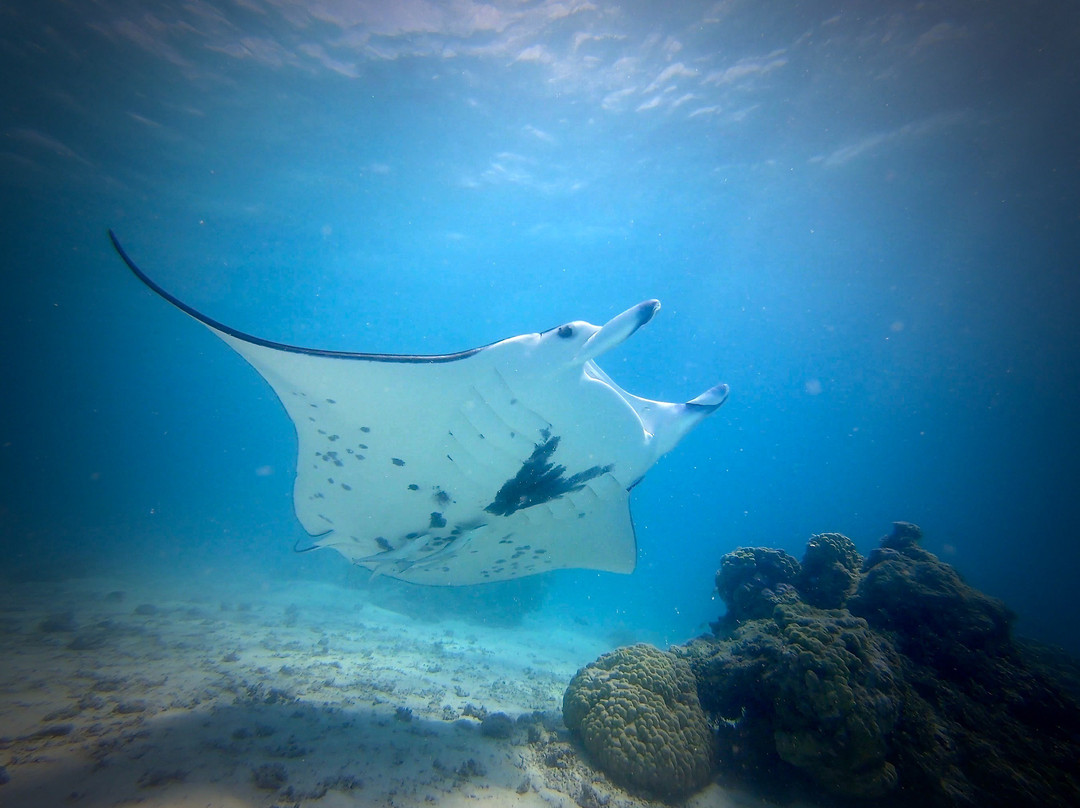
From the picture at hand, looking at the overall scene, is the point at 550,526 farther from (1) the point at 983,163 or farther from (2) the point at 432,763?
(1) the point at 983,163

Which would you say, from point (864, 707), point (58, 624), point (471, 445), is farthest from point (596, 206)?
point (58, 624)

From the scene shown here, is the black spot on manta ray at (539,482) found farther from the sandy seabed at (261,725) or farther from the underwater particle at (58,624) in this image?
the underwater particle at (58,624)

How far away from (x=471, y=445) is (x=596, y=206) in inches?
708

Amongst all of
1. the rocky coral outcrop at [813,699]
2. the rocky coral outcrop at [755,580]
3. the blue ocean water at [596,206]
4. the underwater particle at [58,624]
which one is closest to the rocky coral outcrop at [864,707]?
the rocky coral outcrop at [813,699]

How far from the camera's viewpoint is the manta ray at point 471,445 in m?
2.94

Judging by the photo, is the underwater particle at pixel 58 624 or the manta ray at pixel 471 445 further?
the underwater particle at pixel 58 624

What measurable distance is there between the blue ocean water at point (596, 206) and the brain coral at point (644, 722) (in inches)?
413

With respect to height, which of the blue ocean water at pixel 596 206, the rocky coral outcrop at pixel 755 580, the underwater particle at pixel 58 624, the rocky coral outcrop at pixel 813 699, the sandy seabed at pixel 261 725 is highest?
the blue ocean water at pixel 596 206

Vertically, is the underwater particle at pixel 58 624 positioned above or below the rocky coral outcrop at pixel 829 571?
below

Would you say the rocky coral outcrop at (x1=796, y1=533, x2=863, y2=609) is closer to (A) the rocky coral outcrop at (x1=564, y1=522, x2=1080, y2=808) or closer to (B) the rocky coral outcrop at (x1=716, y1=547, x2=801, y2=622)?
(B) the rocky coral outcrop at (x1=716, y1=547, x2=801, y2=622)

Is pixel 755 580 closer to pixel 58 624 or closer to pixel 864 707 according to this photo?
pixel 864 707

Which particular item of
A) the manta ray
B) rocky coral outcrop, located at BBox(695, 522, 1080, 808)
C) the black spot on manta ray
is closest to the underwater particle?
the manta ray

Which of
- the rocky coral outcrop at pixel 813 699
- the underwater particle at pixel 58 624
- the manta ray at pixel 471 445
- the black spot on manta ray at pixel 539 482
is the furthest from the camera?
the underwater particle at pixel 58 624

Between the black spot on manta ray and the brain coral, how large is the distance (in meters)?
2.06
